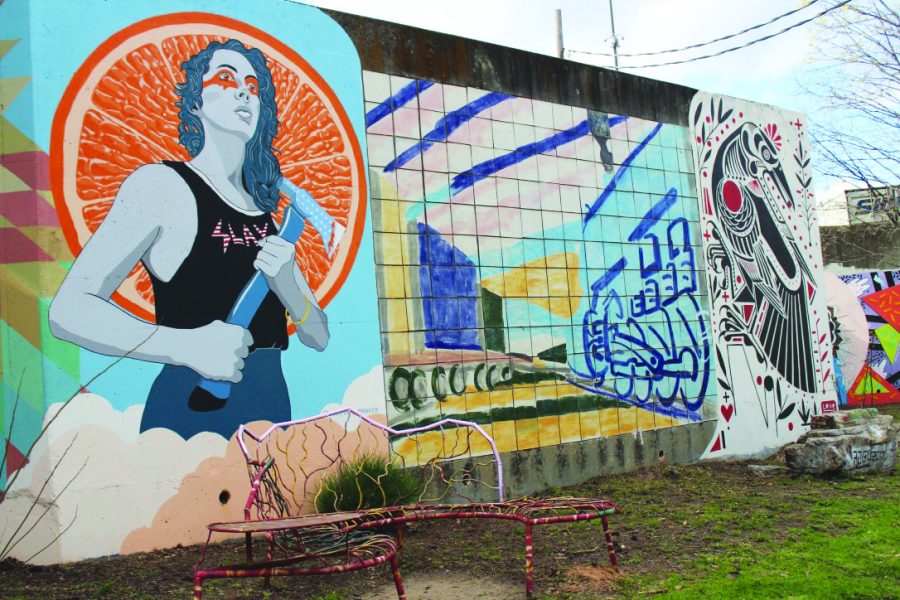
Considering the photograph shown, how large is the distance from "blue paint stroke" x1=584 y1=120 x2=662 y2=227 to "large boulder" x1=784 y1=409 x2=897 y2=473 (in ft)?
10.5

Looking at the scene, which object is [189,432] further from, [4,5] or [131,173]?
[4,5]

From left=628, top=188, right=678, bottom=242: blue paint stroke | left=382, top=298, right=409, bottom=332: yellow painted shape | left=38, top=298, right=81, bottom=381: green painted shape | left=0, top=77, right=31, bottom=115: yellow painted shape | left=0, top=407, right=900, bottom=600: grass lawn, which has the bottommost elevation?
left=0, top=407, right=900, bottom=600: grass lawn

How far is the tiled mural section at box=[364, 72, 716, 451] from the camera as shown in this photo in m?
7.12

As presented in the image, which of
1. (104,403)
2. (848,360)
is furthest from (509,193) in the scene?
(848,360)

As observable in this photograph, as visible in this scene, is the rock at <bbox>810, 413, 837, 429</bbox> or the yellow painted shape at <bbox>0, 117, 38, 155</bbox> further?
the rock at <bbox>810, 413, 837, 429</bbox>

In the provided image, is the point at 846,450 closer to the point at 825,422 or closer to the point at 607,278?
the point at 825,422

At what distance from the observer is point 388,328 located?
6.91 metres

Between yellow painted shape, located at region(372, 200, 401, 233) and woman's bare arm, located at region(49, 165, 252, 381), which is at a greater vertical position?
yellow painted shape, located at region(372, 200, 401, 233)

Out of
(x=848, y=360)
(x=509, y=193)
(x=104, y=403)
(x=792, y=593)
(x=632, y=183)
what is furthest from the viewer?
(x=848, y=360)

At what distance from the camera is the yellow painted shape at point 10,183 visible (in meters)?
5.42

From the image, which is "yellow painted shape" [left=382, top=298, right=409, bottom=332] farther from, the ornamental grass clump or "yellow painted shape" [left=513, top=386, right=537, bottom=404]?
"yellow painted shape" [left=513, top=386, right=537, bottom=404]

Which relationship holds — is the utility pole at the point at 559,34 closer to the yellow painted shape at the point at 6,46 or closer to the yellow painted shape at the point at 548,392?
the yellow painted shape at the point at 548,392

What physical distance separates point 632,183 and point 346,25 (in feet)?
Result: 12.4

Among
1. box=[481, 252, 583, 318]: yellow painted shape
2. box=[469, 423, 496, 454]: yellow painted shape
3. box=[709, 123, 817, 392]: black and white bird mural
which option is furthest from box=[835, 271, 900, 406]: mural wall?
box=[469, 423, 496, 454]: yellow painted shape
